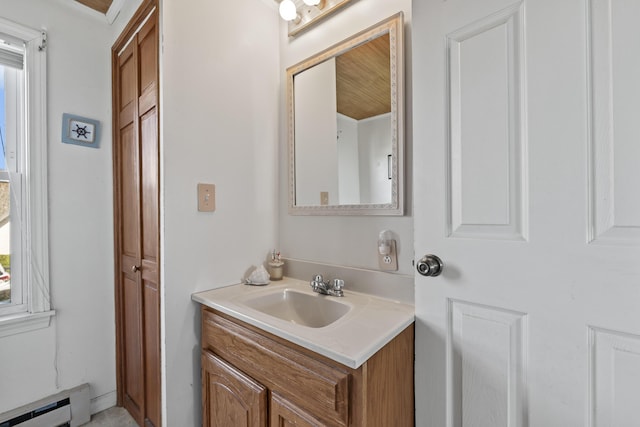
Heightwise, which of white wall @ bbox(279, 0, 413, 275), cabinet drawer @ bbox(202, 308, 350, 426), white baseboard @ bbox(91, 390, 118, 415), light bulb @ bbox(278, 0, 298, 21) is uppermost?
light bulb @ bbox(278, 0, 298, 21)

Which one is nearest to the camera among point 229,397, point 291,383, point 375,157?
point 291,383

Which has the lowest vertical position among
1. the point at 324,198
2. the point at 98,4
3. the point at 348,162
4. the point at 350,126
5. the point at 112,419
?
the point at 112,419

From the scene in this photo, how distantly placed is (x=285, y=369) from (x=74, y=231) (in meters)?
1.54

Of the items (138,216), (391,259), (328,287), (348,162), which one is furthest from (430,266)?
(138,216)

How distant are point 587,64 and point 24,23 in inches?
94.0

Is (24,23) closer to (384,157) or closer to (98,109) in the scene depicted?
(98,109)

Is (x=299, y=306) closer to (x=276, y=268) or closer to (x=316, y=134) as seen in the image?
(x=276, y=268)

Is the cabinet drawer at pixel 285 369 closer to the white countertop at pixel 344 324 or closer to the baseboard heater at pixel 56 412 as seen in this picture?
the white countertop at pixel 344 324

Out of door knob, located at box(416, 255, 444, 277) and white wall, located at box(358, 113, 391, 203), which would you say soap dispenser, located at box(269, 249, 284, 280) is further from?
door knob, located at box(416, 255, 444, 277)

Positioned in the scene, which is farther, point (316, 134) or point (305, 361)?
point (316, 134)

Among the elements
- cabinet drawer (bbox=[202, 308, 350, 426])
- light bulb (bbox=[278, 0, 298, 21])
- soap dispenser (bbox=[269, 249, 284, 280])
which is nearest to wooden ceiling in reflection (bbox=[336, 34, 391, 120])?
light bulb (bbox=[278, 0, 298, 21])

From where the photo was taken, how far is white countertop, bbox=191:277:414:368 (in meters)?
0.77

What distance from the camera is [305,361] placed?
33.4 inches

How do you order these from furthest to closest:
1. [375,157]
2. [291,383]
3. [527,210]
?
[375,157], [291,383], [527,210]
